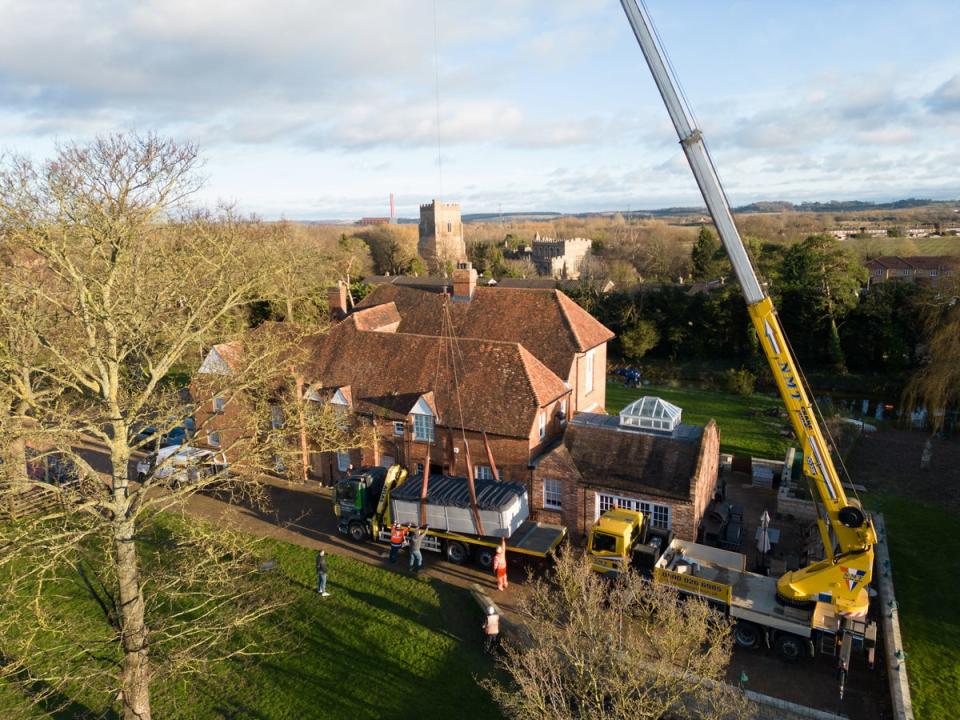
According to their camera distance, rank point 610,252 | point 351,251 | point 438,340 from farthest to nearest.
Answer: point 610,252 → point 351,251 → point 438,340

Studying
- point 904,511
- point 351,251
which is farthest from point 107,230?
point 351,251

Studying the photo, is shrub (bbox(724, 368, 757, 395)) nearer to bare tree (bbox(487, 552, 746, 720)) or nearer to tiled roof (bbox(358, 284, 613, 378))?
tiled roof (bbox(358, 284, 613, 378))

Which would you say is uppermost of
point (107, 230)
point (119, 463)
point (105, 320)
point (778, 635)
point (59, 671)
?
point (107, 230)

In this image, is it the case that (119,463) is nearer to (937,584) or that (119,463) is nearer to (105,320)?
(105,320)

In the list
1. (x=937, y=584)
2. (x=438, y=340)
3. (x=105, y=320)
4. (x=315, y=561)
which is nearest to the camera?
(x=105, y=320)

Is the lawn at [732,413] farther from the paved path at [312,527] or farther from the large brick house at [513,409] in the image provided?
the paved path at [312,527]

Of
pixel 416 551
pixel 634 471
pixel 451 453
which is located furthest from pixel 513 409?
pixel 416 551
